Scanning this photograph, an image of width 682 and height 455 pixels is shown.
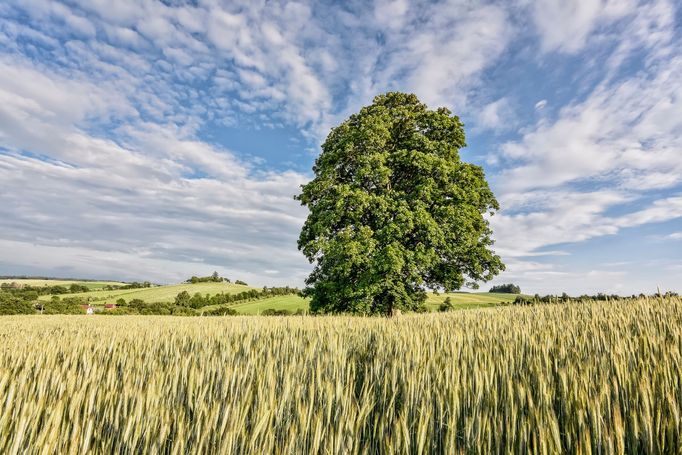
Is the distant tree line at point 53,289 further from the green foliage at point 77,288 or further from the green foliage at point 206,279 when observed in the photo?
the green foliage at point 206,279

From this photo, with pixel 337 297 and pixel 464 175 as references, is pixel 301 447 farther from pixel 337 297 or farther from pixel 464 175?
pixel 464 175

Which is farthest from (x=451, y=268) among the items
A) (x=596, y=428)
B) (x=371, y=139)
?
(x=596, y=428)

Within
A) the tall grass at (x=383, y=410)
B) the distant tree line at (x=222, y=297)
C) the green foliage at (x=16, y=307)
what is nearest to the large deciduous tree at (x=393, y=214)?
the tall grass at (x=383, y=410)

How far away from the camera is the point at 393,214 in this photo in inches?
734

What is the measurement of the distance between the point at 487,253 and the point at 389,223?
6.37 meters

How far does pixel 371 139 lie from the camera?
62.9 ft

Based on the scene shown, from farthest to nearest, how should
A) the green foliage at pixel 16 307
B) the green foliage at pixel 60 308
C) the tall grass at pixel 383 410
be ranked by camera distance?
the green foliage at pixel 60 308, the green foliage at pixel 16 307, the tall grass at pixel 383 410

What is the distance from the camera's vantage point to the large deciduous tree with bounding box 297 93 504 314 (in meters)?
→ 17.4

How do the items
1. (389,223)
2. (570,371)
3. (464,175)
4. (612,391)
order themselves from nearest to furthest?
(612,391)
(570,371)
(389,223)
(464,175)

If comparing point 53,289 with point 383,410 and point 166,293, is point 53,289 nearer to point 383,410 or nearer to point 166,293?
point 166,293

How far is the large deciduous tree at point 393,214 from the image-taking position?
17.4 m

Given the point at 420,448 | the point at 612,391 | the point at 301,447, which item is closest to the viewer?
the point at 420,448

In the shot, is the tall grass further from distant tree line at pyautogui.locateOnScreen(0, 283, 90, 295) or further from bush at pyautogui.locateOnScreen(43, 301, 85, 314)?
distant tree line at pyautogui.locateOnScreen(0, 283, 90, 295)

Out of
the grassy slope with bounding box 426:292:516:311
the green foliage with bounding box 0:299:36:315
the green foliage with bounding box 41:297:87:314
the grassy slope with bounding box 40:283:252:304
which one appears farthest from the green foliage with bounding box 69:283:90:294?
→ the grassy slope with bounding box 426:292:516:311
